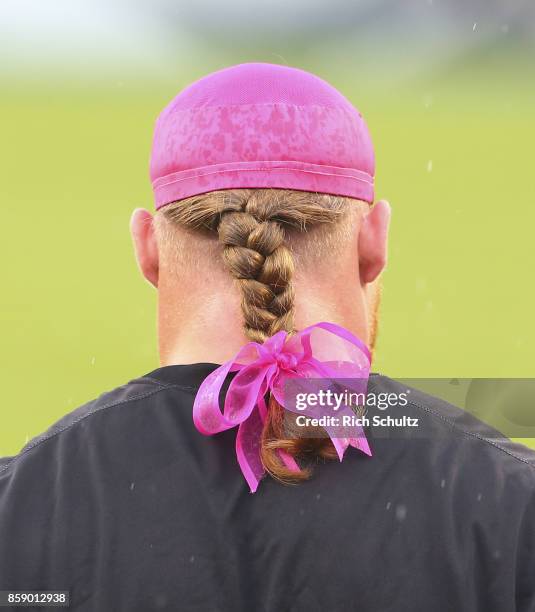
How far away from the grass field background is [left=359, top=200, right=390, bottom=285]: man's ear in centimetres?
430

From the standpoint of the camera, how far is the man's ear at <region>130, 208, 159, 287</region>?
1.65m

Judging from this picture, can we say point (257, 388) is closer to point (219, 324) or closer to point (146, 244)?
point (219, 324)

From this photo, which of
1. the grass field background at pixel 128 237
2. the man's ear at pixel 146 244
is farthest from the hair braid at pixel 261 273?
the grass field background at pixel 128 237

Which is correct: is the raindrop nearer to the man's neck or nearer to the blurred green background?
the man's neck

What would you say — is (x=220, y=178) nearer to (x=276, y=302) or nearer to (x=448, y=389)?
(x=276, y=302)

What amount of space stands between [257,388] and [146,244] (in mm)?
411

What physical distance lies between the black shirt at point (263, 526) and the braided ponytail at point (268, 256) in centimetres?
5

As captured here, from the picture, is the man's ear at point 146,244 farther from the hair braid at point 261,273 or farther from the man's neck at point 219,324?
the hair braid at point 261,273

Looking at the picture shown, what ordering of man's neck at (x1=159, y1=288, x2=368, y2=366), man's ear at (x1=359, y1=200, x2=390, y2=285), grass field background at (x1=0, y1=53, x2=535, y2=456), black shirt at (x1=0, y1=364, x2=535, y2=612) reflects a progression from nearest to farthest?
black shirt at (x1=0, y1=364, x2=535, y2=612), man's neck at (x1=159, y1=288, x2=368, y2=366), man's ear at (x1=359, y1=200, x2=390, y2=285), grass field background at (x1=0, y1=53, x2=535, y2=456)

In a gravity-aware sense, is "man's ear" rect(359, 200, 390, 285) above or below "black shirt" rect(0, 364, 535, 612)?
above

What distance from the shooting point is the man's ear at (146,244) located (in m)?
1.65

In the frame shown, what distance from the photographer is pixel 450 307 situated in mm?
9117

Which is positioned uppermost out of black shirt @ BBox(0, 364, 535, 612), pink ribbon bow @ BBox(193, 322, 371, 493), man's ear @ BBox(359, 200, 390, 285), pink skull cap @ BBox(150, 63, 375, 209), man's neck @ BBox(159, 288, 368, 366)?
pink skull cap @ BBox(150, 63, 375, 209)

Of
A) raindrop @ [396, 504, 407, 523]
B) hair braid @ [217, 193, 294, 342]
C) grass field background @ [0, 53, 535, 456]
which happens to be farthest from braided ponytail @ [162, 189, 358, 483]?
grass field background @ [0, 53, 535, 456]
